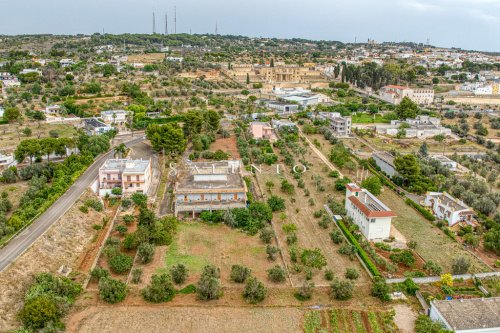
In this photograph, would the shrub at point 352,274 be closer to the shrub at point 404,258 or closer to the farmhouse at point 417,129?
the shrub at point 404,258

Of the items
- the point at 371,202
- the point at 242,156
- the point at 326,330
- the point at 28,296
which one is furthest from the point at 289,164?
the point at 28,296

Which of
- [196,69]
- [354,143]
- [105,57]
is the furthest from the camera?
[105,57]

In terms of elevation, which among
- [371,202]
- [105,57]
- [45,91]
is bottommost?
[371,202]

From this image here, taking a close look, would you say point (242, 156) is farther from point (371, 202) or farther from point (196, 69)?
point (196, 69)

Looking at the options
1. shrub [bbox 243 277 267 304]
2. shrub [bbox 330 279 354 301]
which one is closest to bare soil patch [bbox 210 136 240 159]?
shrub [bbox 243 277 267 304]

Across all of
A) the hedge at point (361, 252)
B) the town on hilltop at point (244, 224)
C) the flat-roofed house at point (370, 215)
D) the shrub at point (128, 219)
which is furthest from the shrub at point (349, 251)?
the shrub at point (128, 219)

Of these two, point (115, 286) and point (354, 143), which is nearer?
point (115, 286)

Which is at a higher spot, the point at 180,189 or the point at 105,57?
the point at 105,57
